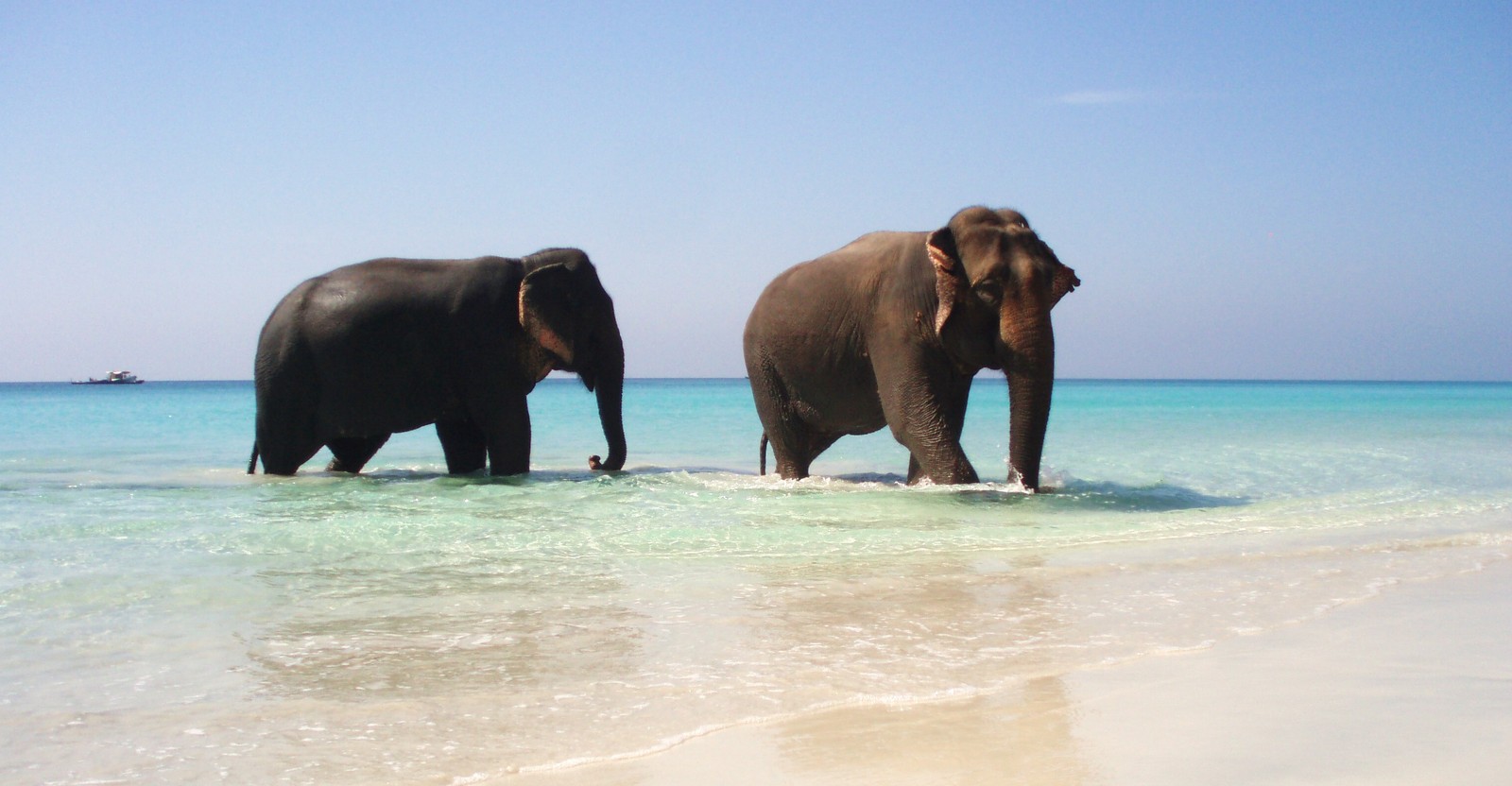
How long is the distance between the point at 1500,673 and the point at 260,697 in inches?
134

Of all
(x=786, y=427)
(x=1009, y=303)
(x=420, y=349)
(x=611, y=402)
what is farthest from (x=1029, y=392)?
(x=420, y=349)

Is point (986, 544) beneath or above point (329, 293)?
beneath

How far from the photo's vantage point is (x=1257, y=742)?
302 centimetres

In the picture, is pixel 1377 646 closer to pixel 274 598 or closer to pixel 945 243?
pixel 274 598

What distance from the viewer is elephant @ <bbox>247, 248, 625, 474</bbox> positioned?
11.5 meters

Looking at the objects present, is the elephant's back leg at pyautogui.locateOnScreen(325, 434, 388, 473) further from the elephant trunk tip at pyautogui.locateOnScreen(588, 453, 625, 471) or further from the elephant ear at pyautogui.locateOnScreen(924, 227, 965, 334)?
the elephant ear at pyautogui.locateOnScreen(924, 227, 965, 334)

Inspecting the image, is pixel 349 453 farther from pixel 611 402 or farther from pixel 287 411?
pixel 611 402

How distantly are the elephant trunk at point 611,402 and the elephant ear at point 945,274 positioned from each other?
404 cm

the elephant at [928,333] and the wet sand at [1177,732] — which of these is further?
the elephant at [928,333]

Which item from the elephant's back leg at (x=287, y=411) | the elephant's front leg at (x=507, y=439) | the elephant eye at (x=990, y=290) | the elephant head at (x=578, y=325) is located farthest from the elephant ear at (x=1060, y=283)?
the elephant's back leg at (x=287, y=411)

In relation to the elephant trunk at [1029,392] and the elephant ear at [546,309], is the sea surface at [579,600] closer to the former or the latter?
the elephant trunk at [1029,392]

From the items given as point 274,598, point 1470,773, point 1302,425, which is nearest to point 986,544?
point 274,598

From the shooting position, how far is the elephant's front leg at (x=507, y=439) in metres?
11.5

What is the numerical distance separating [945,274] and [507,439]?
14.5 feet
